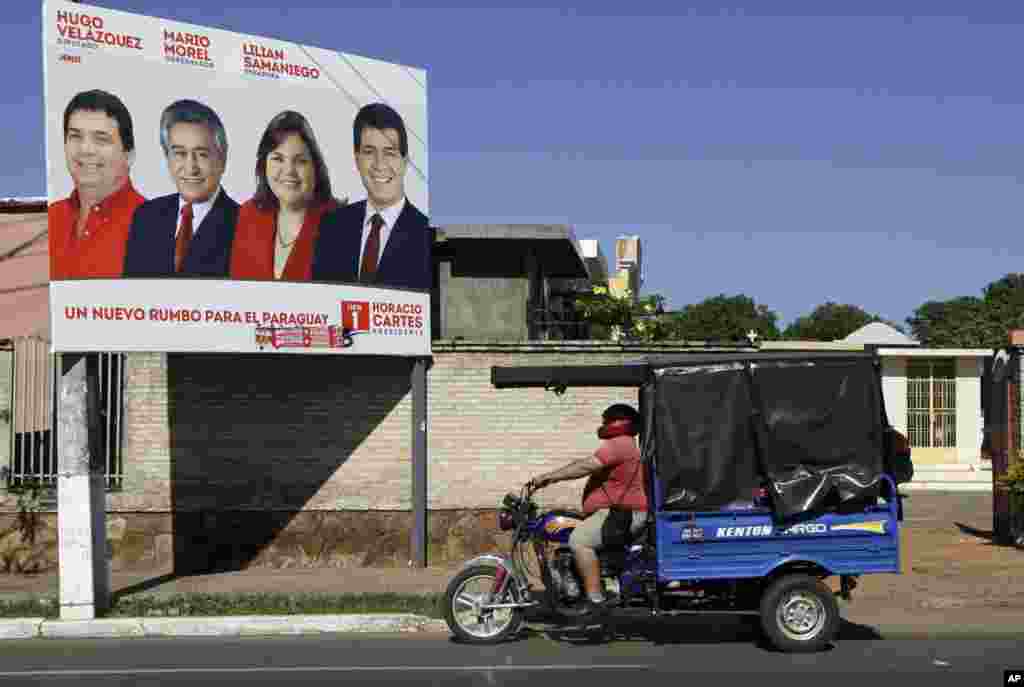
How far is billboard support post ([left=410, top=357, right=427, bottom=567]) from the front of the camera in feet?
52.1

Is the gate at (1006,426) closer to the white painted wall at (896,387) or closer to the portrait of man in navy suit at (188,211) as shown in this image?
the portrait of man in navy suit at (188,211)

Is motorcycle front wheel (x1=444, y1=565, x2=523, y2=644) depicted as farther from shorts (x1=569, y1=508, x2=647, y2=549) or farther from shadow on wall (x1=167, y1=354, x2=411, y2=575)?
shadow on wall (x1=167, y1=354, x2=411, y2=575)

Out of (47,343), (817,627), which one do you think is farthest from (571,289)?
(817,627)

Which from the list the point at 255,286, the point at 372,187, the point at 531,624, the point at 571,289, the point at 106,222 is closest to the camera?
the point at 531,624

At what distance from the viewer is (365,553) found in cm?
1606

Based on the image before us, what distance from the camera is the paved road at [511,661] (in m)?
9.25

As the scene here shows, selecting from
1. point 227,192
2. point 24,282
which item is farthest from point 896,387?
point 24,282

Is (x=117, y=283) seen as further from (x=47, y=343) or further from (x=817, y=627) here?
(x=817, y=627)

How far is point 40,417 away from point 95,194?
4.13 meters

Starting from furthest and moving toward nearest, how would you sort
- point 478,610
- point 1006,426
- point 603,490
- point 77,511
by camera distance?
point 1006,426
point 77,511
point 478,610
point 603,490

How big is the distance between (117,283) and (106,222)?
2.19 ft

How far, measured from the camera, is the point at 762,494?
33.7ft

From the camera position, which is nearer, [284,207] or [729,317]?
[284,207]

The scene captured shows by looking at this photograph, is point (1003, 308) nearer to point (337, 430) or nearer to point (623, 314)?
point (623, 314)
